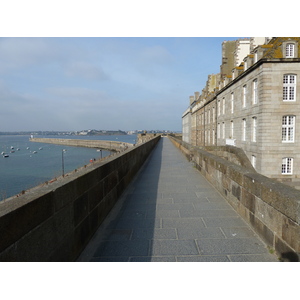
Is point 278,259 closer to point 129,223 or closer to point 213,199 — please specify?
point 129,223

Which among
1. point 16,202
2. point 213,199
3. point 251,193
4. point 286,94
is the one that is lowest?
point 213,199

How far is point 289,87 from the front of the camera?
21.3m

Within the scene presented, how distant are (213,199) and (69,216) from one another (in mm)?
4157

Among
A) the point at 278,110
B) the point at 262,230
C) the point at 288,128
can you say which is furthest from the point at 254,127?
the point at 262,230

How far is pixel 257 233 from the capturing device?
4031 millimetres

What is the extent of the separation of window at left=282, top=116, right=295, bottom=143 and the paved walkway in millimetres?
17536

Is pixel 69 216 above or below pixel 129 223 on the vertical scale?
above

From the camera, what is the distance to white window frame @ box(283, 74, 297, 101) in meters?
21.1

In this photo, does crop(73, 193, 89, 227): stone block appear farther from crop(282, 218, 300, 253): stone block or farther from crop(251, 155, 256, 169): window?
crop(251, 155, 256, 169): window

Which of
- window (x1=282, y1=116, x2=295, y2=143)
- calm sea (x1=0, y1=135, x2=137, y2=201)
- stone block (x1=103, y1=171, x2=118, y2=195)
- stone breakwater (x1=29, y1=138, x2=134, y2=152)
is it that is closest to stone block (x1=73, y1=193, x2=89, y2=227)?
stone block (x1=103, y1=171, x2=118, y2=195)

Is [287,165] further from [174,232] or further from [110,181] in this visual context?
[174,232]

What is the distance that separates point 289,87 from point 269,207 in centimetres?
2143
